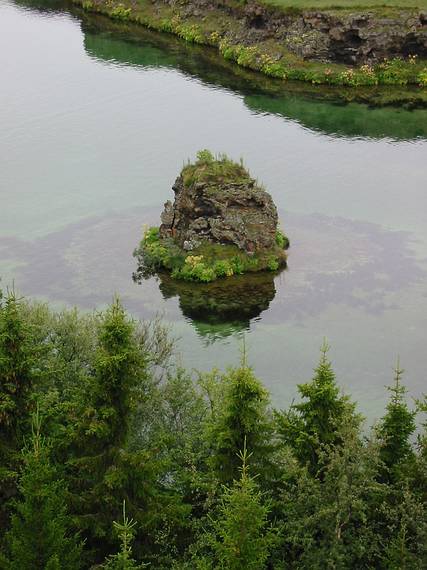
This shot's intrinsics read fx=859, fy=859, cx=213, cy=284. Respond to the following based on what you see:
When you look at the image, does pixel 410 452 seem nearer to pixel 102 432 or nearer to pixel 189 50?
pixel 102 432

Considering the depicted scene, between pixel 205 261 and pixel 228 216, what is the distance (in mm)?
4099

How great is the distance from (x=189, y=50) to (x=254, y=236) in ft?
203

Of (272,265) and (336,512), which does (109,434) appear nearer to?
(336,512)

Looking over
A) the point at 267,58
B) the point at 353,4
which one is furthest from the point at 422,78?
the point at 267,58

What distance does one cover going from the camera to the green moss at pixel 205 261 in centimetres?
6228

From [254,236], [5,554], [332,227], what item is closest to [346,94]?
[332,227]

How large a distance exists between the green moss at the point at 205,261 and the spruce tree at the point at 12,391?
2947 cm

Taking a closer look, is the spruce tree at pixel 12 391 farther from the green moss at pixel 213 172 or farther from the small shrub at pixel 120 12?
the small shrub at pixel 120 12

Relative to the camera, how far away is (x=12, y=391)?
3272 cm

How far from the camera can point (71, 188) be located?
78.1 meters

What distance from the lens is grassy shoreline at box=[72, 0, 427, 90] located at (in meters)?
104

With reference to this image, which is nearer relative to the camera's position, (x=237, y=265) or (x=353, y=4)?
(x=237, y=265)

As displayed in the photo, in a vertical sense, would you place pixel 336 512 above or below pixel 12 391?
below

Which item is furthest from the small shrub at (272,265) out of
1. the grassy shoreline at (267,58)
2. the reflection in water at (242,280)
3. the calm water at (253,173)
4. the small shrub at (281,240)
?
the grassy shoreline at (267,58)
